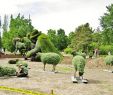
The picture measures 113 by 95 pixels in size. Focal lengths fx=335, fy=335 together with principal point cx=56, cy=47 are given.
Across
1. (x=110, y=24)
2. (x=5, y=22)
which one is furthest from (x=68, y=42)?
(x=5, y=22)

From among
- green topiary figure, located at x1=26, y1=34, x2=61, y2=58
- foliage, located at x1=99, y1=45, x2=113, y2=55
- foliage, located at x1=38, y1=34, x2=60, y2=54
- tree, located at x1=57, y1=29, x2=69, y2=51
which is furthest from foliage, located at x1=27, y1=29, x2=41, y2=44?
tree, located at x1=57, y1=29, x2=69, y2=51

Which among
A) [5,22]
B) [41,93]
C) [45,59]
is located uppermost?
[5,22]

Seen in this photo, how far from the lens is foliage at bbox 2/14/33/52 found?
2623 inches

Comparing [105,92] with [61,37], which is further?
[61,37]

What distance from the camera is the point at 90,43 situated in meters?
82.4

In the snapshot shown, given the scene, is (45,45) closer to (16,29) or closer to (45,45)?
(45,45)

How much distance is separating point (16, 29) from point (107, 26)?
19504mm

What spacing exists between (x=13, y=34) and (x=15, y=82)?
45.5 m

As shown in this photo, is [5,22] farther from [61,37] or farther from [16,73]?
[16,73]

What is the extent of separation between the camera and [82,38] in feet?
280

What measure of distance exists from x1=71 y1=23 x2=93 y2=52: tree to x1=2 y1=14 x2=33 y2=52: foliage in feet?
53.5

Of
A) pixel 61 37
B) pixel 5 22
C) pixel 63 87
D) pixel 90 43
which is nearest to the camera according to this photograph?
pixel 63 87

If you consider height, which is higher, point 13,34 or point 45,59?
point 13,34

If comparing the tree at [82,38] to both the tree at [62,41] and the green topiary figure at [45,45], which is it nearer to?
the tree at [62,41]
